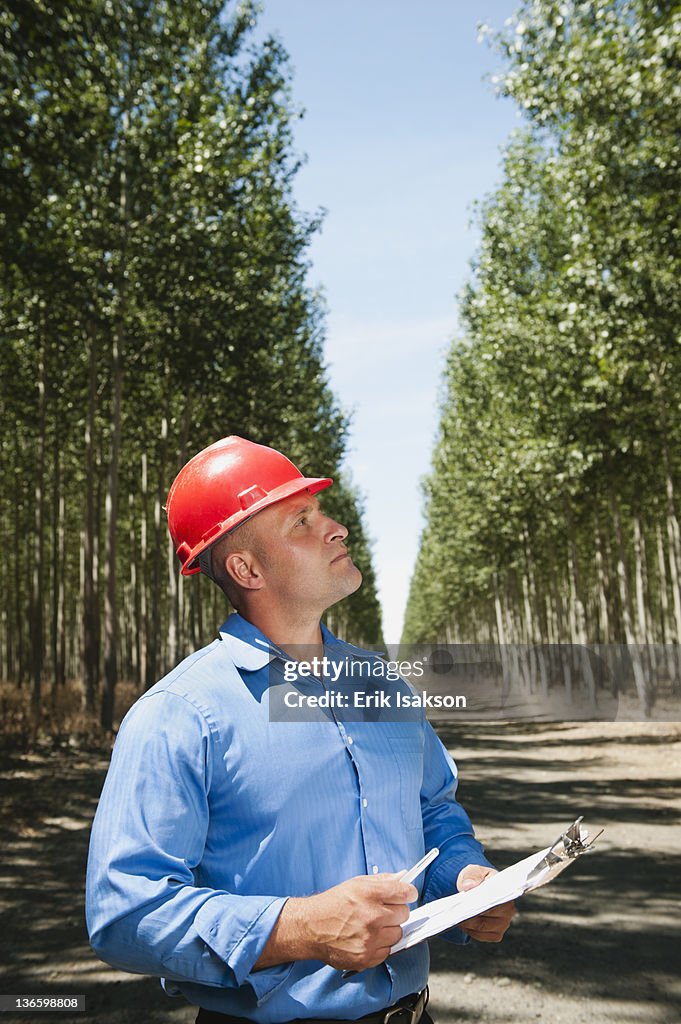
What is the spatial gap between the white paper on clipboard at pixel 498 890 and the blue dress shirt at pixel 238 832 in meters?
0.14

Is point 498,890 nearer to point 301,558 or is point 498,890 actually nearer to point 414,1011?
point 414,1011

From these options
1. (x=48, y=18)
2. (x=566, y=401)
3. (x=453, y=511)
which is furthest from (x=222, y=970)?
(x=453, y=511)

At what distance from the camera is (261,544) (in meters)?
2.11

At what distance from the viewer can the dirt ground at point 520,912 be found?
5176 millimetres

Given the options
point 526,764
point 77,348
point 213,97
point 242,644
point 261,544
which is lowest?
point 526,764

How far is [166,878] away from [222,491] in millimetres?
810

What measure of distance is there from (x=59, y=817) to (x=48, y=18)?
26.5ft

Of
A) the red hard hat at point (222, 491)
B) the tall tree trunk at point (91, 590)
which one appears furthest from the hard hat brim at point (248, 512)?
the tall tree trunk at point (91, 590)

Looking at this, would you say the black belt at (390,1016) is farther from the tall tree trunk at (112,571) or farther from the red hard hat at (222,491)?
the tall tree trunk at (112,571)

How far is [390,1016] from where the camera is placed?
1.90m

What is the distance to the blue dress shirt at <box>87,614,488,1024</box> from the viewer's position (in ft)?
5.43

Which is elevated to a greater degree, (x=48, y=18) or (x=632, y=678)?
(x=48, y=18)

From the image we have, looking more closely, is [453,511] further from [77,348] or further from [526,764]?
[526,764]

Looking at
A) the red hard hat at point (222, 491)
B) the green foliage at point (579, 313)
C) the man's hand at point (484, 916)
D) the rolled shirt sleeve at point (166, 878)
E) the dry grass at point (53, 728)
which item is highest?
the green foliage at point (579, 313)
